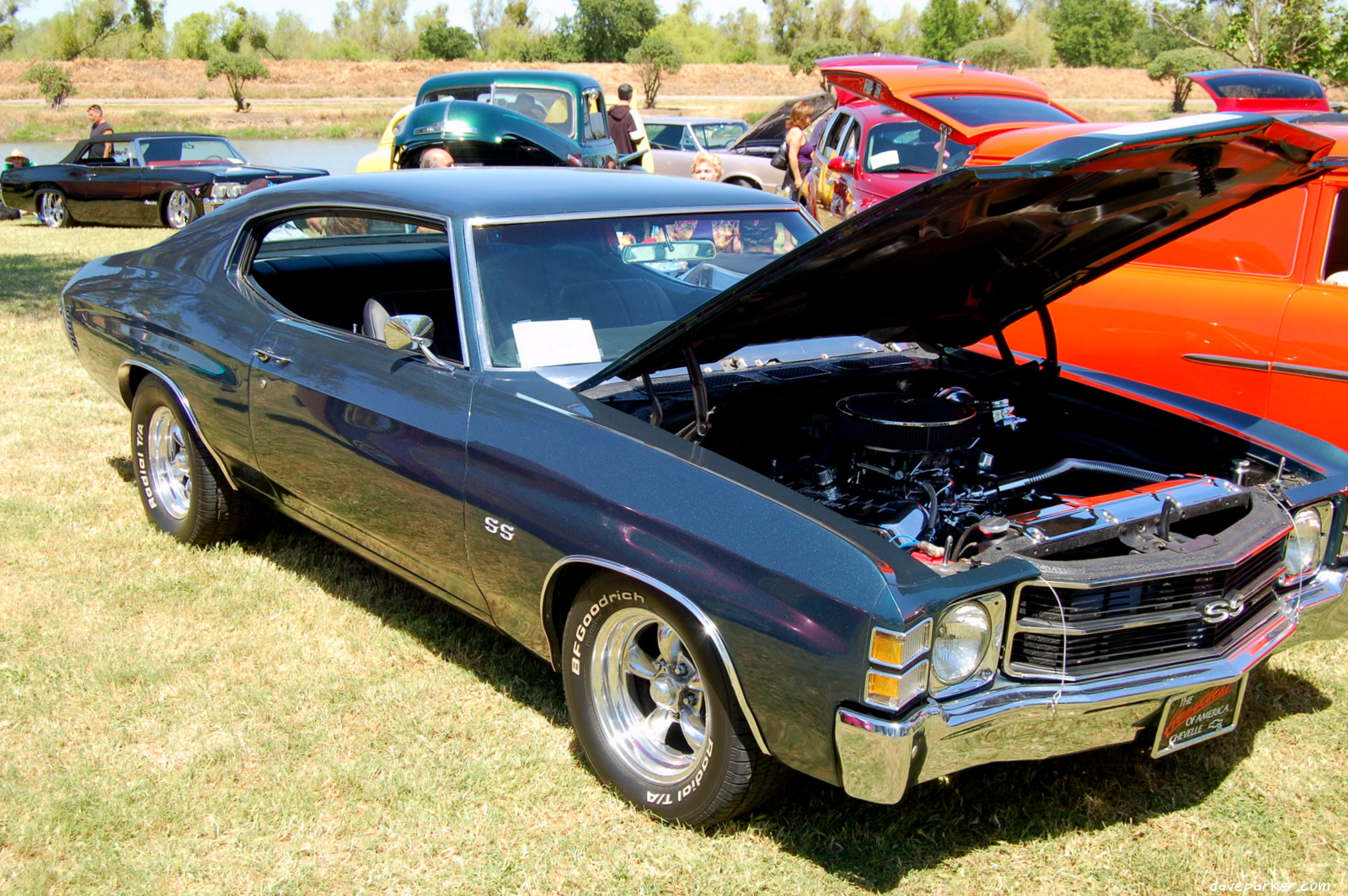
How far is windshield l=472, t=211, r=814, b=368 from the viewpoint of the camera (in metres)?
3.26

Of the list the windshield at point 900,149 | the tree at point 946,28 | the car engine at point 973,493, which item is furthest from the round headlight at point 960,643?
the tree at point 946,28

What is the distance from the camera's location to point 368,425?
332cm

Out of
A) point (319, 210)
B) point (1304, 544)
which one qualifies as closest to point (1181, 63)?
point (1304, 544)

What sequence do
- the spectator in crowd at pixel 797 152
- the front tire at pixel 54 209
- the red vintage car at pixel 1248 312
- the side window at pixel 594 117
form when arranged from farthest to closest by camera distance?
the front tire at pixel 54 209, the side window at pixel 594 117, the spectator in crowd at pixel 797 152, the red vintage car at pixel 1248 312

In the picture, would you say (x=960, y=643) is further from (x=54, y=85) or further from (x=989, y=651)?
(x=54, y=85)

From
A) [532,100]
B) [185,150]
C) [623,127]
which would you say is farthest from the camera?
[185,150]

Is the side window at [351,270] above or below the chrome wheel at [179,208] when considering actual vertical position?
above

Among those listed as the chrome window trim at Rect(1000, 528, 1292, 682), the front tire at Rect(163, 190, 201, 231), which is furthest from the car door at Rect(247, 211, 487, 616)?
the front tire at Rect(163, 190, 201, 231)

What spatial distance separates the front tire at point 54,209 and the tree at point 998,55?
41.9 metres

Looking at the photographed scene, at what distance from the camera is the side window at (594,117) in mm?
11461

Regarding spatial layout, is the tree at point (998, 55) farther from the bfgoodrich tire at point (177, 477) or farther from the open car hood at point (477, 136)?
the bfgoodrich tire at point (177, 477)

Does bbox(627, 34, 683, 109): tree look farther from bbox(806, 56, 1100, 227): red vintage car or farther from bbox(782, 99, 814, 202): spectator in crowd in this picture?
bbox(806, 56, 1100, 227): red vintage car

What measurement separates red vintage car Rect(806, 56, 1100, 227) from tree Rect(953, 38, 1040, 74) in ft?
144

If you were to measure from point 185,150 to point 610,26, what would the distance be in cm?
5216
